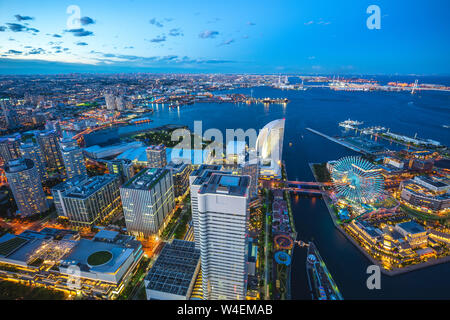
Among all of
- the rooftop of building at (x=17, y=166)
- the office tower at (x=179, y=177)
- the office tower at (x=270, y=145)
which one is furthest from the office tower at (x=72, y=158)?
the office tower at (x=270, y=145)

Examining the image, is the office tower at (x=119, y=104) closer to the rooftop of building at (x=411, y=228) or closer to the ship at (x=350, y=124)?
the ship at (x=350, y=124)

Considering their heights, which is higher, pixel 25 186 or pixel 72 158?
pixel 72 158

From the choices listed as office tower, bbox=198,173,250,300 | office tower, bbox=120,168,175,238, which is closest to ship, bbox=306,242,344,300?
office tower, bbox=198,173,250,300

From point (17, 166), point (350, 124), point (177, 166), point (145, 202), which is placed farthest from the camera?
point (350, 124)

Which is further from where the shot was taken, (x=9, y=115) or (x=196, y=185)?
(x=9, y=115)

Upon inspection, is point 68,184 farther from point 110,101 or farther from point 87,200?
point 110,101

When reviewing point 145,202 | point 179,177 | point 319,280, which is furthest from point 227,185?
point 179,177
